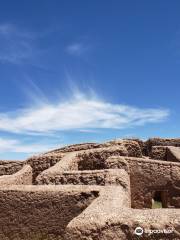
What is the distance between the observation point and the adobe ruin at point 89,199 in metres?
6.80

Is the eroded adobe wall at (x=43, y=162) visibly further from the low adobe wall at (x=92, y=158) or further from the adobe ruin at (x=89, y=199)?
the low adobe wall at (x=92, y=158)

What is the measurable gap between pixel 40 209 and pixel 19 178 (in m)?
5.48

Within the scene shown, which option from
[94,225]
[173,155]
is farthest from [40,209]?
[173,155]

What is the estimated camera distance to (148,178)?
50.1 ft

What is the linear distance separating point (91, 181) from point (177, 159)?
7.09 metres

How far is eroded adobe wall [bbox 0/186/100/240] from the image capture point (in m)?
9.88

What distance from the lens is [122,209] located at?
7.68 m

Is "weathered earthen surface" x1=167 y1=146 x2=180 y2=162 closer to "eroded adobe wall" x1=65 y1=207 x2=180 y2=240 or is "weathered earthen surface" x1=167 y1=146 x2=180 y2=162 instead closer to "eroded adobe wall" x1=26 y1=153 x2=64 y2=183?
"eroded adobe wall" x1=26 y1=153 x2=64 y2=183

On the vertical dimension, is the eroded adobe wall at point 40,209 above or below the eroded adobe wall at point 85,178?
below

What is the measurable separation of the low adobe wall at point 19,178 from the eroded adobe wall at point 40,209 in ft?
7.15

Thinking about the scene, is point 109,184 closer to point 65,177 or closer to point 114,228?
point 65,177

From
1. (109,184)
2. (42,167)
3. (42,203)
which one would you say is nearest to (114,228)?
(42,203)

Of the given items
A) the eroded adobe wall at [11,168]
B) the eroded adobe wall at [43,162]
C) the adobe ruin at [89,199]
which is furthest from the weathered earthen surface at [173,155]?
the eroded adobe wall at [11,168]

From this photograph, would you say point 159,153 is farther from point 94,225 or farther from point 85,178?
point 94,225
